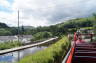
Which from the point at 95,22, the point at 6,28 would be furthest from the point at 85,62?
the point at 6,28

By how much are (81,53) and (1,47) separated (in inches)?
1017

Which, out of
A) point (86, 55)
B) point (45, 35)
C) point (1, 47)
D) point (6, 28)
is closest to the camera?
point (86, 55)

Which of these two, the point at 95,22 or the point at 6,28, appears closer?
the point at 95,22

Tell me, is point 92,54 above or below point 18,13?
below

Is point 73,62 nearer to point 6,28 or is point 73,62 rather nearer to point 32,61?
point 32,61

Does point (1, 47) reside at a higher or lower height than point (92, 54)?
lower

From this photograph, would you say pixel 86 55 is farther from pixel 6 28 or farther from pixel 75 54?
pixel 6 28

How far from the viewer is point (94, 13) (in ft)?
192

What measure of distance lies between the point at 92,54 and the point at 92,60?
1.69ft

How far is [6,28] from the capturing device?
337 feet

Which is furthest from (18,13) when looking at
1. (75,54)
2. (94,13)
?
(75,54)

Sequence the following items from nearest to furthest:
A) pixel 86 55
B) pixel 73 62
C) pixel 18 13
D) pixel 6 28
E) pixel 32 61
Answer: pixel 32 61
pixel 73 62
pixel 86 55
pixel 18 13
pixel 6 28

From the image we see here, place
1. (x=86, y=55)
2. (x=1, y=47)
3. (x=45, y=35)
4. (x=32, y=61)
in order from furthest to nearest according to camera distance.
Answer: (x=45, y=35) → (x=1, y=47) → (x=86, y=55) → (x=32, y=61)

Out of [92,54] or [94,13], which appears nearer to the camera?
[92,54]
